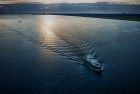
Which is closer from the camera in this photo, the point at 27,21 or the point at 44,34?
the point at 44,34

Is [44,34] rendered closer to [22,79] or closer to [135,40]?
[135,40]

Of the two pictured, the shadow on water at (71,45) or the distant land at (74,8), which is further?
the distant land at (74,8)

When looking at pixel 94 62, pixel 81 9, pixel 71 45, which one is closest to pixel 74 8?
pixel 81 9

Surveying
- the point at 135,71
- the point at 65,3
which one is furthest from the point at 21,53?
the point at 65,3

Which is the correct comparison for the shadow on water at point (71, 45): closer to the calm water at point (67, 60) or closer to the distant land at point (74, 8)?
the calm water at point (67, 60)

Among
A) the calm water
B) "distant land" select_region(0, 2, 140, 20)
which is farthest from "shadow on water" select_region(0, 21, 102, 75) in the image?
"distant land" select_region(0, 2, 140, 20)

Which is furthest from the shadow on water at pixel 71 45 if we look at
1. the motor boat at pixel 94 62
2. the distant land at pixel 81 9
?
the distant land at pixel 81 9

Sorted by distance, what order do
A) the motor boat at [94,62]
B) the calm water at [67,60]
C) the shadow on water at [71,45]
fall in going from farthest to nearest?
the shadow on water at [71,45] < the motor boat at [94,62] < the calm water at [67,60]
